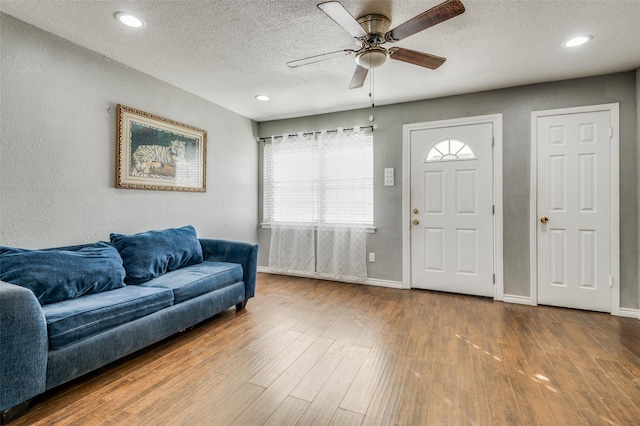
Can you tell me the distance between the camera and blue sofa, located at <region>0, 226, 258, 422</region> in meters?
1.49

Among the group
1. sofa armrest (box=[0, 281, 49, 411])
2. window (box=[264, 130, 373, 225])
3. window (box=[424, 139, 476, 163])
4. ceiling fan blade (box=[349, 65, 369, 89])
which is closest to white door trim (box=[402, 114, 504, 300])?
window (box=[424, 139, 476, 163])

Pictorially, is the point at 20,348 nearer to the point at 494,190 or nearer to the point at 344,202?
the point at 344,202

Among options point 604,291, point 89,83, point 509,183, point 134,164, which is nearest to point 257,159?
point 134,164

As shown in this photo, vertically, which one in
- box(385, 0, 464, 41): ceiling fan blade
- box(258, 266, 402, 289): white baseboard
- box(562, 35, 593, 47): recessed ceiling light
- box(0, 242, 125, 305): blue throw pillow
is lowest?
box(258, 266, 402, 289): white baseboard

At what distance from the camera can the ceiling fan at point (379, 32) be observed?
1.68 metres

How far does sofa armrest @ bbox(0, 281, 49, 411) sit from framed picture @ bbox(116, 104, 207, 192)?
1.54 meters

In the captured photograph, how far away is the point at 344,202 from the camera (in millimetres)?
4207

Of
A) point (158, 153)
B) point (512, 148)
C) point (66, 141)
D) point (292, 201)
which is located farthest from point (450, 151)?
point (66, 141)

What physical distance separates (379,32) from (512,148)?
218 cm

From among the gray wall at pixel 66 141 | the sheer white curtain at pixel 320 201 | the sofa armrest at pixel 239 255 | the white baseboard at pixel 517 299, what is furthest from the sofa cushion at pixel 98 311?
the white baseboard at pixel 517 299

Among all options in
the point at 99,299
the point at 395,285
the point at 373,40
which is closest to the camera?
the point at 99,299

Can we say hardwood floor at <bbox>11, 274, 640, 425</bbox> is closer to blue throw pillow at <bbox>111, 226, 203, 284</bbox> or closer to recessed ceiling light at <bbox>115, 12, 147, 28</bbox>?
blue throw pillow at <bbox>111, 226, 203, 284</bbox>

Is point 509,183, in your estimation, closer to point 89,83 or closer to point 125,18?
point 125,18

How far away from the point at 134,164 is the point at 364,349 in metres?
2.73
